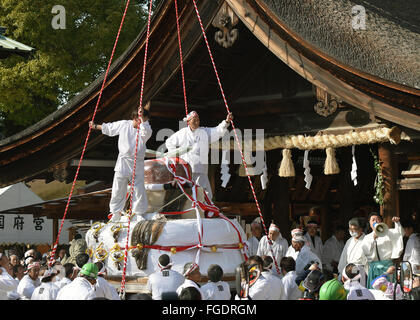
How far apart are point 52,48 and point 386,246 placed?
14.0 metres

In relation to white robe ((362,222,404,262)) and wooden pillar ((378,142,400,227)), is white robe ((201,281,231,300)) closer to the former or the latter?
white robe ((362,222,404,262))

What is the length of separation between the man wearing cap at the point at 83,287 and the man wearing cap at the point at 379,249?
4.52 metres

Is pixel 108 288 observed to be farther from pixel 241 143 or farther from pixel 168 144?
pixel 241 143

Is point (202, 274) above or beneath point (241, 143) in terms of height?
beneath

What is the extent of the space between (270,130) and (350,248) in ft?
10.8

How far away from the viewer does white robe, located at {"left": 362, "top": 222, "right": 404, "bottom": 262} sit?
10242mm

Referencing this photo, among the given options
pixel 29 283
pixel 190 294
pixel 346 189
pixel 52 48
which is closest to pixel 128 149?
pixel 29 283

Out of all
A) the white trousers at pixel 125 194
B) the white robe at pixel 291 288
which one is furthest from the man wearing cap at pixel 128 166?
the white robe at pixel 291 288

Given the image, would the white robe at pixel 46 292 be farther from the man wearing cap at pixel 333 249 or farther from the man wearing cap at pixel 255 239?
the man wearing cap at pixel 333 249

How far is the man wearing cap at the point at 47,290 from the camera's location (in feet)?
26.3

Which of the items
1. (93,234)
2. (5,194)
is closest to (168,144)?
(93,234)

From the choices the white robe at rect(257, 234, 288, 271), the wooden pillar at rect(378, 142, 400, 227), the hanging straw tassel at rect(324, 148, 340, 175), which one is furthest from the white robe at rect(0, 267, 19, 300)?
the wooden pillar at rect(378, 142, 400, 227)

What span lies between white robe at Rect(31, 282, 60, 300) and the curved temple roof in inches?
207

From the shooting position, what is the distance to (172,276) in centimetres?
845
